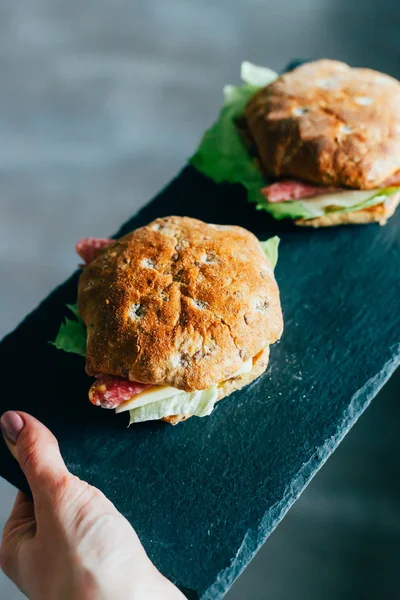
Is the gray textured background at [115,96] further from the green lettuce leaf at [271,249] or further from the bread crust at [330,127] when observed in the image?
the bread crust at [330,127]

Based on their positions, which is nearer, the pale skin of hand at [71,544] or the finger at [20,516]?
the pale skin of hand at [71,544]

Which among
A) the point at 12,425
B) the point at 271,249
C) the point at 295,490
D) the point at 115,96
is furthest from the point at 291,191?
the point at 115,96

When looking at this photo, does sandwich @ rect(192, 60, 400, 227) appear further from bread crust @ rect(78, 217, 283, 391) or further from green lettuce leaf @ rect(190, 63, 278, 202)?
→ bread crust @ rect(78, 217, 283, 391)

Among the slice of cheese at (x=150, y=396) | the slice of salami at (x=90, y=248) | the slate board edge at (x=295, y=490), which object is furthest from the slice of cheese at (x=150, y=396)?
the slice of salami at (x=90, y=248)

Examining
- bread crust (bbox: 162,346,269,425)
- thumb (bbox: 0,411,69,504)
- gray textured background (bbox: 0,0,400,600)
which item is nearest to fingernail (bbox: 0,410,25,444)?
thumb (bbox: 0,411,69,504)

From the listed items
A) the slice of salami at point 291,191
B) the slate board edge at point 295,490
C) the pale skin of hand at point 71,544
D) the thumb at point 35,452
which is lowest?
the slate board edge at point 295,490

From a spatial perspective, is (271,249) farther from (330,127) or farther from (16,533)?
(16,533)

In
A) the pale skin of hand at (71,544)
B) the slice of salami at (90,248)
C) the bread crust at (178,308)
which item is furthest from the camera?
the slice of salami at (90,248)
